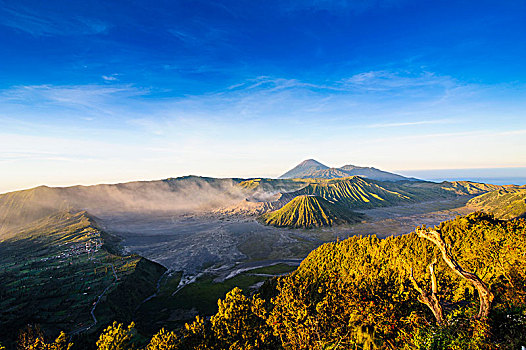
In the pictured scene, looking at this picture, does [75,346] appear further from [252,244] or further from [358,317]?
[252,244]

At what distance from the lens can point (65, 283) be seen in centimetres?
7450

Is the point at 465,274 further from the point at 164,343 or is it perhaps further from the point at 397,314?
the point at 164,343

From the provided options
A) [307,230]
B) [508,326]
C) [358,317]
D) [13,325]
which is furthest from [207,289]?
[307,230]

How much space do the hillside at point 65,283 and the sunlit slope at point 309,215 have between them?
93.1 meters

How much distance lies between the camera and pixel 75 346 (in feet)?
154

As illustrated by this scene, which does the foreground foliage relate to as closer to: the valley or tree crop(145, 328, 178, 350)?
tree crop(145, 328, 178, 350)

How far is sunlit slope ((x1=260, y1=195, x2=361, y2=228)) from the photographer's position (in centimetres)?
15625

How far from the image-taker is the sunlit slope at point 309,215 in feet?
513

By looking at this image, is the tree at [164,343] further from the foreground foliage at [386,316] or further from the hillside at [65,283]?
the hillside at [65,283]

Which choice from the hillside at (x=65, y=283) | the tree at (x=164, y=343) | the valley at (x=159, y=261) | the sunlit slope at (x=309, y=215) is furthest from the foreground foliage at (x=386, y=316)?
the sunlit slope at (x=309, y=215)

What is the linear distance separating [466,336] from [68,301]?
90.9 meters

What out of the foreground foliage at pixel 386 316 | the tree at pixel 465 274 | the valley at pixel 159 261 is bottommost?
the valley at pixel 159 261

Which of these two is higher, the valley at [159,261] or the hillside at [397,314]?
the hillside at [397,314]

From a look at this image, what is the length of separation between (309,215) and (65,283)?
442 ft
